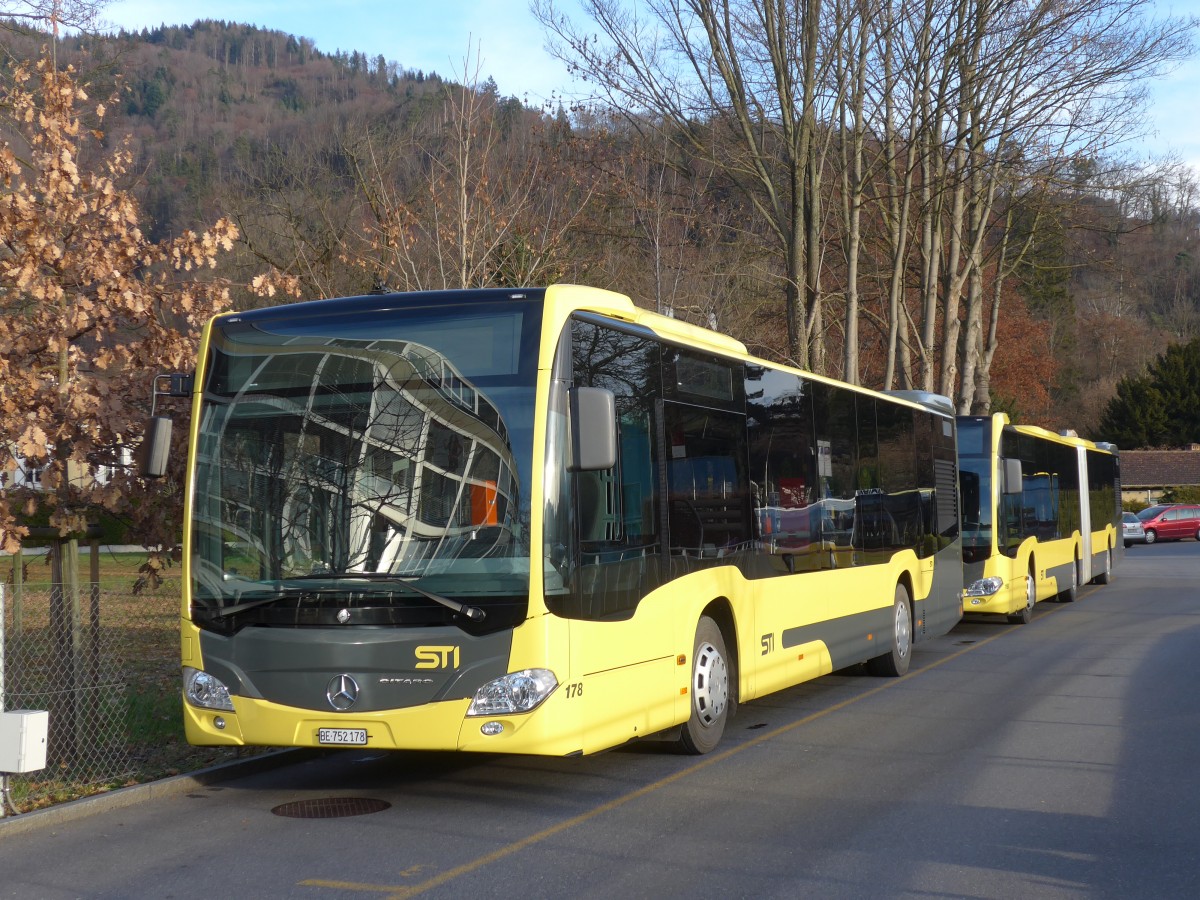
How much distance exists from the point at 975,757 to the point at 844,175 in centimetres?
1631

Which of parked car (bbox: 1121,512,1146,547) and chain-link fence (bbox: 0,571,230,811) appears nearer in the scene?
chain-link fence (bbox: 0,571,230,811)

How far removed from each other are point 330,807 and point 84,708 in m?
2.64

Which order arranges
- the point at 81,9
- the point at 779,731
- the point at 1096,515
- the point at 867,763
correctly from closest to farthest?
the point at 867,763 → the point at 779,731 → the point at 81,9 → the point at 1096,515

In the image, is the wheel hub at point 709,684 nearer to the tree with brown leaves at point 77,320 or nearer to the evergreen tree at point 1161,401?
the tree with brown leaves at point 77,320

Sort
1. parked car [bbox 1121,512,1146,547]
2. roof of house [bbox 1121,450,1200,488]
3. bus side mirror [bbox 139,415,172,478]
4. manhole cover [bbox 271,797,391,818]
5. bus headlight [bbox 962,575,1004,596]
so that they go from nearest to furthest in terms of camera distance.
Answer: manhole cover [bbox 271,797,391,818] → bus side mirror [bbox 139,415,172,478] → bus headlight [bbox 962,575,1004,596] → parked car [bbox 1121,512,1146,547] → roof of house [bbox 1121,450,1200,488]

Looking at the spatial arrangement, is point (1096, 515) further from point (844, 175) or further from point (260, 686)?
point (260, 686)

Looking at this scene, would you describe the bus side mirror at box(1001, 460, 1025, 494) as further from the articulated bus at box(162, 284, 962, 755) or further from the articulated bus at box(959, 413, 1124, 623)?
the articulated bus at box(162, 284, 962, 755)

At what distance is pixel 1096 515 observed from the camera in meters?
29.0

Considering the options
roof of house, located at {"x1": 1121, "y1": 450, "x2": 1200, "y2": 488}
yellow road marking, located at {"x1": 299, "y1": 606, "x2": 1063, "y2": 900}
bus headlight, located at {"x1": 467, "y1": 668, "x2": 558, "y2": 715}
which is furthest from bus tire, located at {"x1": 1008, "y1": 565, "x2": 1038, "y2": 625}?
roof of house, located at {"x1": 1121, "y1": 450, "x2": 1200, "y2": 488}

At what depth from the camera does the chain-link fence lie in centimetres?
857

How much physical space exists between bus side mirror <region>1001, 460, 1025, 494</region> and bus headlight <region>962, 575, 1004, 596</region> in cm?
138

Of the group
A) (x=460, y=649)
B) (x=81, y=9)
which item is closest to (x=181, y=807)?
(x=460, y=649)

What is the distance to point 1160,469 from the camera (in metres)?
74.7

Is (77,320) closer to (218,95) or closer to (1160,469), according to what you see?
(218,95)
